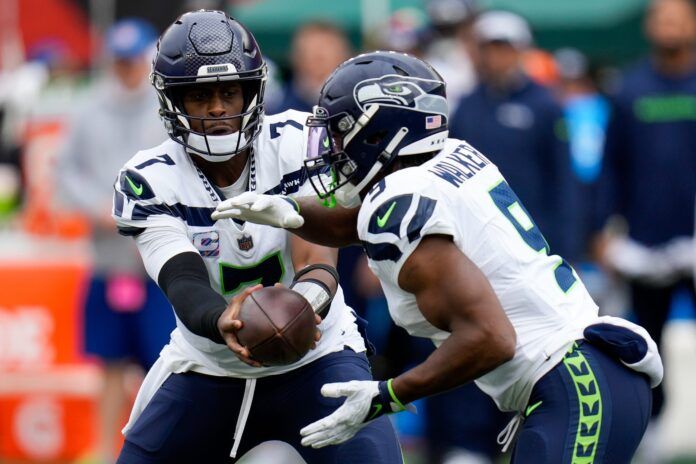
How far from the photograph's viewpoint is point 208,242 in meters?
4.60

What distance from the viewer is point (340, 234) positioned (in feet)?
15.2

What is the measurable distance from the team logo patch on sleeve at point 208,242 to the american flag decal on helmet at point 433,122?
32.1 inches

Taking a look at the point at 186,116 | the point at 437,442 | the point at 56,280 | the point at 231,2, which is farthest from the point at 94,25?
the point at 186,116

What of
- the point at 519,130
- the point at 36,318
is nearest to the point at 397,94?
→ the point at 519,130

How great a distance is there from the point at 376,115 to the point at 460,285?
610mm

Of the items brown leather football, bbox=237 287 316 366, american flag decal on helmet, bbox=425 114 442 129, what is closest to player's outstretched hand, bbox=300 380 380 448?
brown leather football, bbox=237 287 316 366

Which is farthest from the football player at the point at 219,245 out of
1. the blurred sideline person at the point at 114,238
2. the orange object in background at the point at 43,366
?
the orange object in background at the point at 43,366

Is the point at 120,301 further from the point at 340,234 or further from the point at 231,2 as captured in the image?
the point at 231,2

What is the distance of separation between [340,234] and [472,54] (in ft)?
14.1

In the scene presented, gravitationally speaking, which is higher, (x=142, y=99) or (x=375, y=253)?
(x=375, y=253)

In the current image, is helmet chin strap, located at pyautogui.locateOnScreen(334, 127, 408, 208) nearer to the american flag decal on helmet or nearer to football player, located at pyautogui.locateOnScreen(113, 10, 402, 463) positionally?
the american flag decal on helmet

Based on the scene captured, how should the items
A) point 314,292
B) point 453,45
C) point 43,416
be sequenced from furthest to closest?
1. point 453,45
2. point 43,416
3. point 314,292

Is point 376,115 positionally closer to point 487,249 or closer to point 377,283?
point 487,249

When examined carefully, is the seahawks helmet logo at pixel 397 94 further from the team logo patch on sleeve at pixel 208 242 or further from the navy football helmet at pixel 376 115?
the team logo patch on sleeve at pixel 208 242
